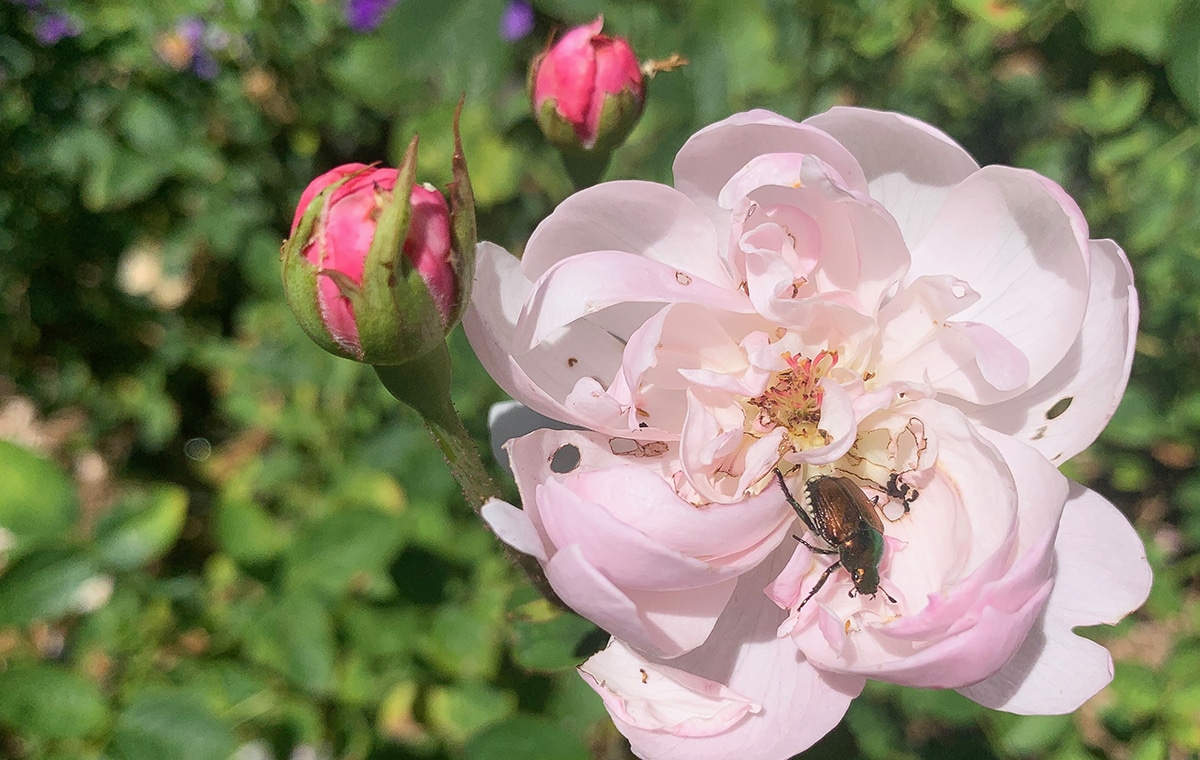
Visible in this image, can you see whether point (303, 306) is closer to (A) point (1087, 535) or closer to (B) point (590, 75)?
(B) point (590, 75)

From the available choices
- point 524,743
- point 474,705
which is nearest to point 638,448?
point 524,743

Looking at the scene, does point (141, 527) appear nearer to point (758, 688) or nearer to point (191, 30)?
point (758, 688)

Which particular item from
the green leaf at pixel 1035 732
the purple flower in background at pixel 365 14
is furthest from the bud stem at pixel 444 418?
the purple flower in background at pixel 365 14

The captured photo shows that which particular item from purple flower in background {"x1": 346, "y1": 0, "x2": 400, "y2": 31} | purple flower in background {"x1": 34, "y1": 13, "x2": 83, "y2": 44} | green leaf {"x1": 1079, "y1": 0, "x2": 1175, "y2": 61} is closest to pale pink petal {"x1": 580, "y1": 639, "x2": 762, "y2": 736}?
green leaf {"x1": 1079, "y1": 0, "x2": 1175, "y2": 61}

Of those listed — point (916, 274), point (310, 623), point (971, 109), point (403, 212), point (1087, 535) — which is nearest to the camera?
point (403, 212)

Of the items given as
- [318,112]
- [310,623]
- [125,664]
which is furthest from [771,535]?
[318,112]

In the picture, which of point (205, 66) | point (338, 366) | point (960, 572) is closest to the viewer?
point (960, 572)
